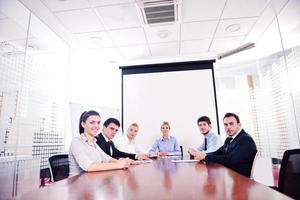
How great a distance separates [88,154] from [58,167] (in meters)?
0.42

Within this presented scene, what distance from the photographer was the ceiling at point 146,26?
261 cm

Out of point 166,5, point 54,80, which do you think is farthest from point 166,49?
point 54,80

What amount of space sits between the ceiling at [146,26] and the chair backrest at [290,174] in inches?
80.5

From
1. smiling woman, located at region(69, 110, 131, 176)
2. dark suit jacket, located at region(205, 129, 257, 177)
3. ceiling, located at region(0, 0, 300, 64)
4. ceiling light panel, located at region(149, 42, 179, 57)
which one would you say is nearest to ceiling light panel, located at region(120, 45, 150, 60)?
ceiling, located at region(0, 0, 300, 64)

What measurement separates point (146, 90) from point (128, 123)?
86 cm

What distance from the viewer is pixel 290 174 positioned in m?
1.32

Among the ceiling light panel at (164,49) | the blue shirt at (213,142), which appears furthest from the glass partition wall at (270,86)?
the ceiling light panel at (164,49)

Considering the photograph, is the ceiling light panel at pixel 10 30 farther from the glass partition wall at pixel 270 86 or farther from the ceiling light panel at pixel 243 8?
the glass partition wall at pixel 270 86

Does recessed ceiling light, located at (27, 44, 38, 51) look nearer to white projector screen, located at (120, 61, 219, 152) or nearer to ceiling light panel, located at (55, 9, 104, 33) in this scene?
ceiling light panel, located at (55, 9, 104, 33)

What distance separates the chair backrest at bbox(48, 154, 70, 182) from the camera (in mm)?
1732

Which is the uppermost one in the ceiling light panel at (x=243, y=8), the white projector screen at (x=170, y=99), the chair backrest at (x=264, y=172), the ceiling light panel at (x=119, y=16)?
the ceiling light panel at (x=243, y=8)

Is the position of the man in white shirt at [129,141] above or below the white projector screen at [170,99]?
below

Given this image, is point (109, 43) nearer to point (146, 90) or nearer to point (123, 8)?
point (123, 8)

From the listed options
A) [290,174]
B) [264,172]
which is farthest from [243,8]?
[264,172]
